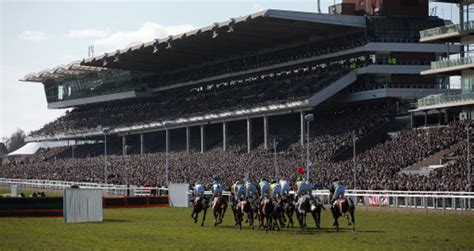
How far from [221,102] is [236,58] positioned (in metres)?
6.48

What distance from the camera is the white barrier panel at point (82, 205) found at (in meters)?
35.7

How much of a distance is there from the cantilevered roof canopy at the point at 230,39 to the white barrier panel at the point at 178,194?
66.9ft

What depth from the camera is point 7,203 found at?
1559 inches

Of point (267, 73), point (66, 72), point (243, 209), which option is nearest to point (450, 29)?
point (267, 73)

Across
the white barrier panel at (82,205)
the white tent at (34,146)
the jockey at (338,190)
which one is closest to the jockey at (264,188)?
the jockey at (338,190)

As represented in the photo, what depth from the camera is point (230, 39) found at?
8112cm

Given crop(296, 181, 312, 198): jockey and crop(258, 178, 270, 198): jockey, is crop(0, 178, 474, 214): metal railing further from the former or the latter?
crop(296, 181, 312, 198): jockey

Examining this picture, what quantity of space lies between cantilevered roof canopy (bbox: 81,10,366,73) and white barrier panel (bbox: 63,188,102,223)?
34912 mm

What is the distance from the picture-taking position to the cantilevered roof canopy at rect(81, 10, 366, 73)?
71975 millimetres

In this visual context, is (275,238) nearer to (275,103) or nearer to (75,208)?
(75,208)

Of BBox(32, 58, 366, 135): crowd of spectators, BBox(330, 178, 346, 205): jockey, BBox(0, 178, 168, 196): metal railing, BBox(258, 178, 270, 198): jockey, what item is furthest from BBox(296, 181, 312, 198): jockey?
BBox(32, 58, 366, 135): crowd of spectators

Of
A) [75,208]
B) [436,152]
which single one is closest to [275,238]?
[75,208]

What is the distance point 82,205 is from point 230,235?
32.9ft

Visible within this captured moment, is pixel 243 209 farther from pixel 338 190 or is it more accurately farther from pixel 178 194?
pixel 178 194
